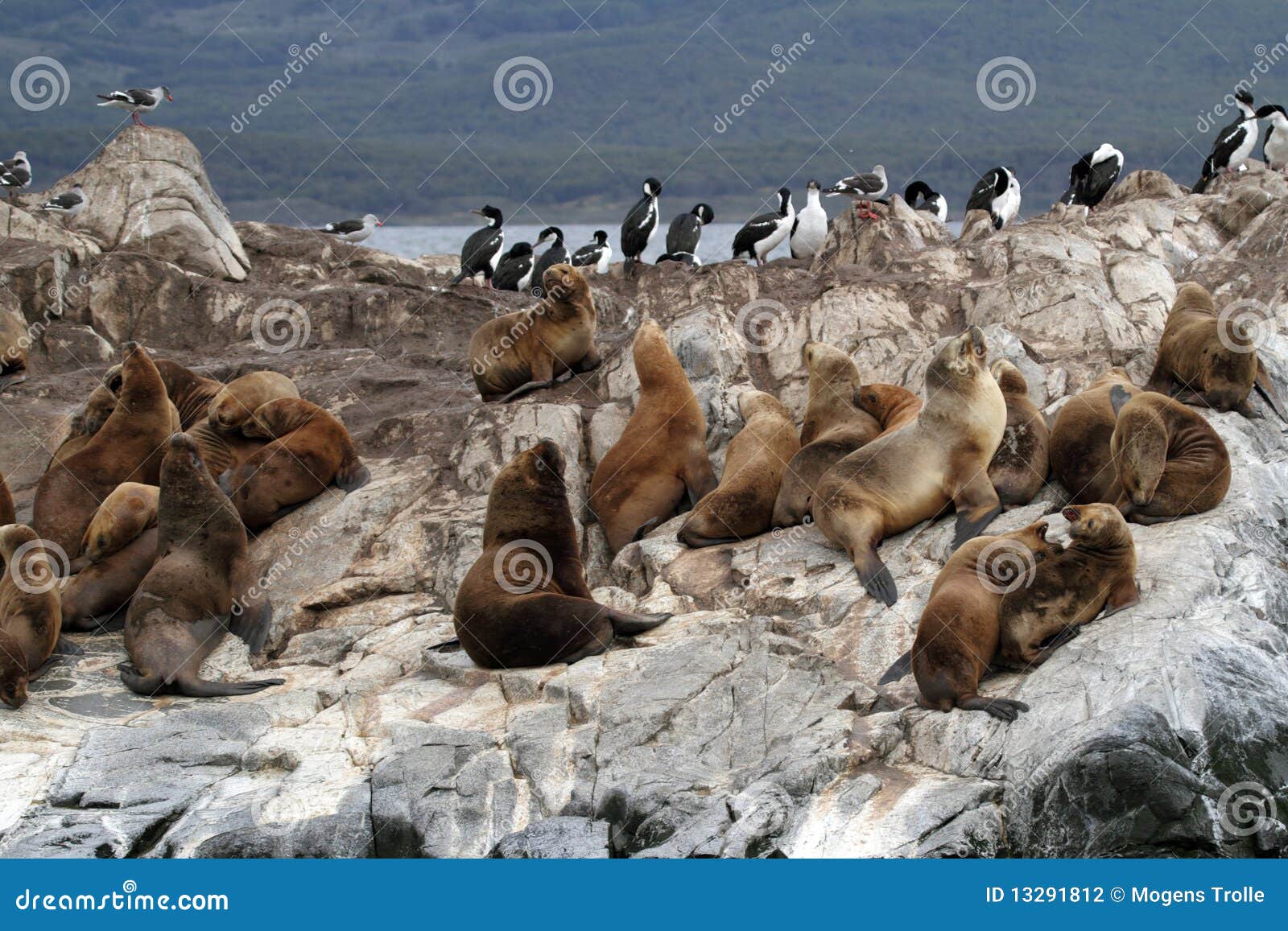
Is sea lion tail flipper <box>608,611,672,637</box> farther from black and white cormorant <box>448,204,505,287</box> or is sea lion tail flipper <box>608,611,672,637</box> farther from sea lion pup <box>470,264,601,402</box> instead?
black and white cormorant <box>448,204,505,287</box>

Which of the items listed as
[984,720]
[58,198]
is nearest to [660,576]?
[984,720]

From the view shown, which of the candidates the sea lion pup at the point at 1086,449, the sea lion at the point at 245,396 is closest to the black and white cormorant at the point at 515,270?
the sea lion at the point at 245,396

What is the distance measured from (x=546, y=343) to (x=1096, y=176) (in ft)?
27.6

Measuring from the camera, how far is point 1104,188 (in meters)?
17.7

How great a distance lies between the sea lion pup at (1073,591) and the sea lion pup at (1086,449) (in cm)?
143

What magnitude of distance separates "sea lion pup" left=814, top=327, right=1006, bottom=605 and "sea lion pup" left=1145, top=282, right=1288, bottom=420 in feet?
4.18

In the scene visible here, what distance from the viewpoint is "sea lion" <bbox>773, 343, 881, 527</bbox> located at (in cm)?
952

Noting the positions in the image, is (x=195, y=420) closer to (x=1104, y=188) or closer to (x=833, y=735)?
(x=833, y=735)

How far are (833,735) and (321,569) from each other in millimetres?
4256

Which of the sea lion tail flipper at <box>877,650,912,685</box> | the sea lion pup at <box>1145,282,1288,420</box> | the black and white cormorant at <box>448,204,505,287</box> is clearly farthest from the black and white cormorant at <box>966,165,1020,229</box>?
the sea lion tail flipper at <box>877,650,912,685</box>

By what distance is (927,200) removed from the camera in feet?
65.7

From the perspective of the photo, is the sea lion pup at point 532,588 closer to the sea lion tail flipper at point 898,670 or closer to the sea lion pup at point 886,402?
the sea lion tail flipper at point 898,670

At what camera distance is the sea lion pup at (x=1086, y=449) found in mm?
8664

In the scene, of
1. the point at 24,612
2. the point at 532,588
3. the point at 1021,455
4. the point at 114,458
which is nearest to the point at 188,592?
the point at 24,612
